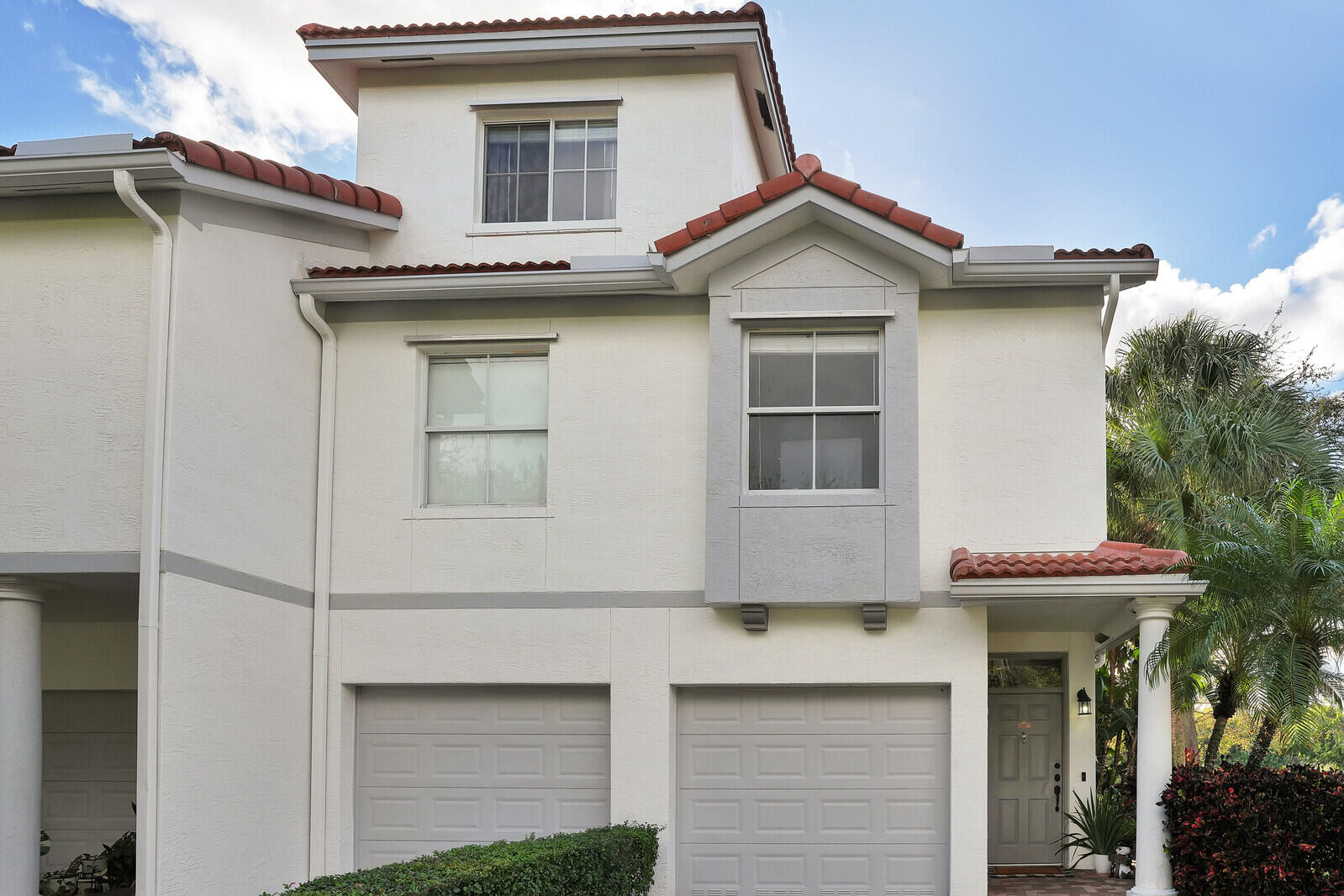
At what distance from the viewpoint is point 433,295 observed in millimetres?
13062

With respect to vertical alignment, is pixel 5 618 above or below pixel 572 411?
below

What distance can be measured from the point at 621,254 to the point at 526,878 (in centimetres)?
700

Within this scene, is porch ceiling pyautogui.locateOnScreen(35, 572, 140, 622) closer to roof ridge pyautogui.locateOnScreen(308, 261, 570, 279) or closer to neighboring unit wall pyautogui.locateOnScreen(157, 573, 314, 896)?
neighboring unit wall pyautogui.locateOnScreen(157, 573, 314, 896)

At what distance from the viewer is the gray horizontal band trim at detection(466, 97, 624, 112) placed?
14633 mm

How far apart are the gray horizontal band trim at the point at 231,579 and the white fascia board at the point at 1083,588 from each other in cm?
606

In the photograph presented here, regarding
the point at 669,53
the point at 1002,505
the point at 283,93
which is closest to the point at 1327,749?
the point at 1002,505

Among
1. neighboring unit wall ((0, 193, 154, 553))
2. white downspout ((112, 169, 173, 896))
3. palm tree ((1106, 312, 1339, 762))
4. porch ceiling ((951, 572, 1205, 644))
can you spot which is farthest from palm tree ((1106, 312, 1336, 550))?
neighboring unit wall ((0, 193, 154, 553))

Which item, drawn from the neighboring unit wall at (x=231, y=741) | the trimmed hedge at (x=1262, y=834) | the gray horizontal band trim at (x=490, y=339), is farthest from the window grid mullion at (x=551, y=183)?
the trimmed hedge at (x=1262, y=834)

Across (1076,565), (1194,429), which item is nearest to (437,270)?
(1076,565)

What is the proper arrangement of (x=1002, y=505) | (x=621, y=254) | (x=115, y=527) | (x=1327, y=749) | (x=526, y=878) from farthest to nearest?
1. (x=1327, y=749)
2. (x=621, y=254)
3. (x=1002, y=505)
4. (x=115, y=527)
5. (x=526, y=878)

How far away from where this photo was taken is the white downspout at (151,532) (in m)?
9.86

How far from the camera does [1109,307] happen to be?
12.5m

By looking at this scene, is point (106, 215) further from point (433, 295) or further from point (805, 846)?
point (805, 846)

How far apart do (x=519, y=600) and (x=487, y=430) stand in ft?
5.71
